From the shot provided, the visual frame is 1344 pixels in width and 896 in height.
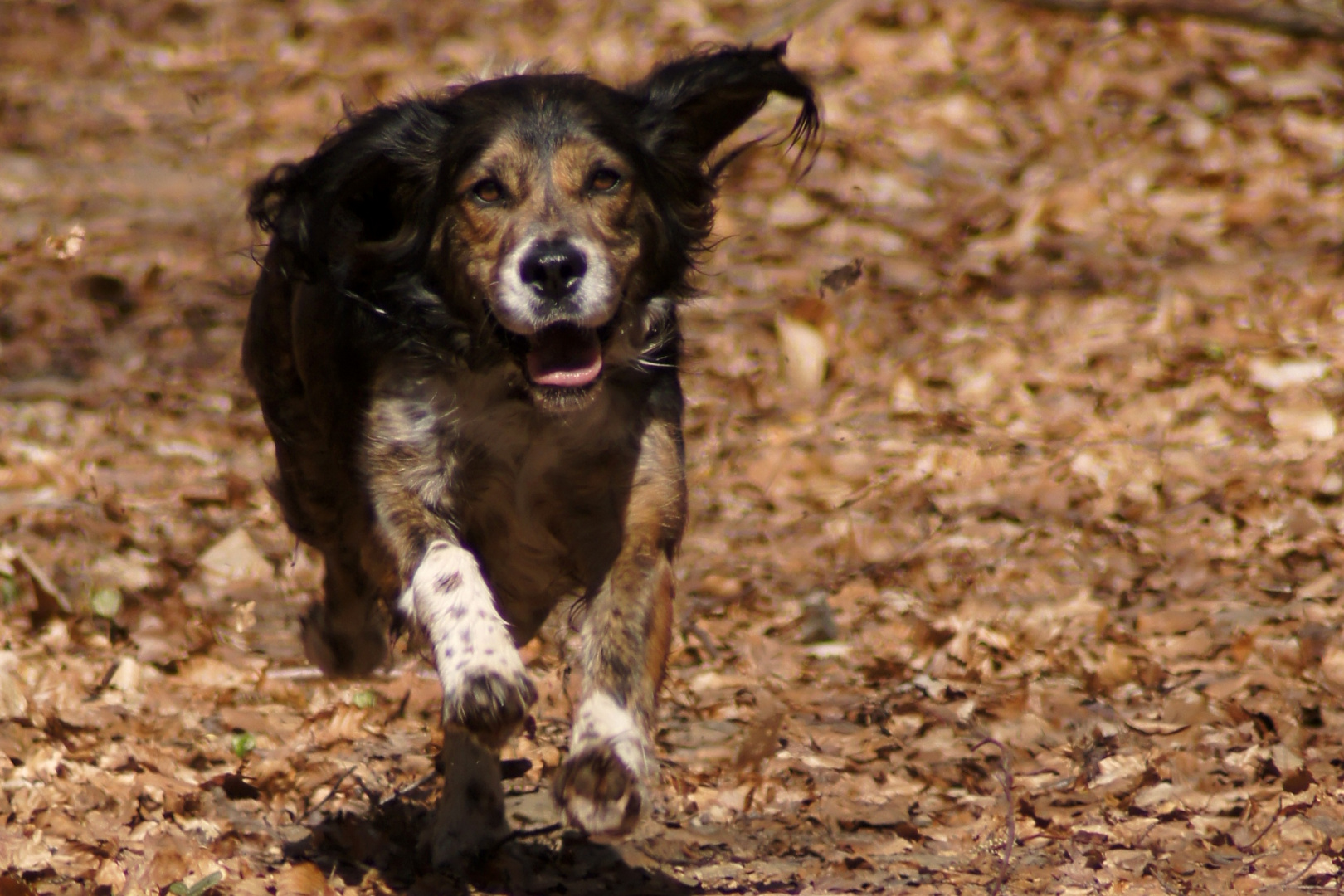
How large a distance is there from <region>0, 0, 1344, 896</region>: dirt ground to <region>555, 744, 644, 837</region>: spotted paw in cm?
94

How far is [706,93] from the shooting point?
502 centimetres

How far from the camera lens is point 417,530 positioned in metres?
4.49

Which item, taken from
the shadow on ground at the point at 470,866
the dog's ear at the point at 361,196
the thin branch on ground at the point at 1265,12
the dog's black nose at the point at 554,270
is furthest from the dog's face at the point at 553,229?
the thin branch on ground at the point at 1265,12

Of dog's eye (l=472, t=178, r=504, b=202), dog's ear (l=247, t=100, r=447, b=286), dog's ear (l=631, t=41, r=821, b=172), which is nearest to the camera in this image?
dog's eye (l=472, t=178, r=504, b=202)

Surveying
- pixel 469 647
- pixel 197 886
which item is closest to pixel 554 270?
pixel 469 647

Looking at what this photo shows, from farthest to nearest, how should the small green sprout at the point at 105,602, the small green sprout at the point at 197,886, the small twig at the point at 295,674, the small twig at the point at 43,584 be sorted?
1. the small green sprout at the point at 105,602
2. the small twig at the point at 43,584
3. the small twig at the point at 295,674
4. the small green sprout at the point at 197,886

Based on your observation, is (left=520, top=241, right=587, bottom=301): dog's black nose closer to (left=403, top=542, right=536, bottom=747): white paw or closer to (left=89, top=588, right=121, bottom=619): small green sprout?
(left=403, top=542, right=536, bottom=747): white paw

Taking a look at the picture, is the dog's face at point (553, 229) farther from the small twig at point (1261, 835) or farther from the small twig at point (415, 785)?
the small twig at point (1261, 835)

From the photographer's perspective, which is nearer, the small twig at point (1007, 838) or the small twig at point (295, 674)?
the small twig at point (1007, 838)

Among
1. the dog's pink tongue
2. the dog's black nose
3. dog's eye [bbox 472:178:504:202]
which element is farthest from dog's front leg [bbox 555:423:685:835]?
dog's eye [bbox 472:178:504:202]

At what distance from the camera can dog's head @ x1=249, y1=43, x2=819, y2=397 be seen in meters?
4.35

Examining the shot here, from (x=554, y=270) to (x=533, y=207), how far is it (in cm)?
39

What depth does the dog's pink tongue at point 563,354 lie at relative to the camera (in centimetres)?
438

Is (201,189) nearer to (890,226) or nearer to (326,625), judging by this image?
(890,226)
